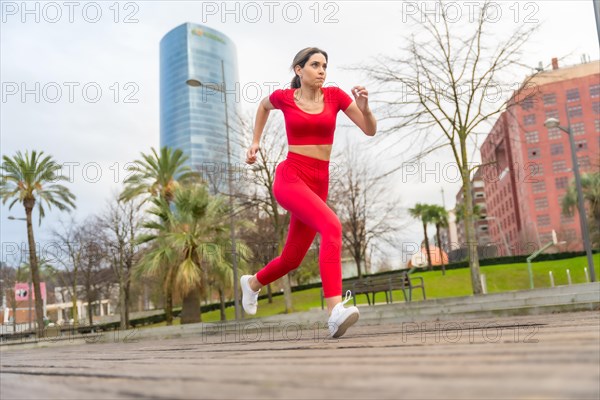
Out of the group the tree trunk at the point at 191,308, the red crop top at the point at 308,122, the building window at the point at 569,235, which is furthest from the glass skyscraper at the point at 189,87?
the red crop top at the point at 308,122

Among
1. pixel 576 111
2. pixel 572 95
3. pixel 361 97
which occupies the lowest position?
pixel 361 97

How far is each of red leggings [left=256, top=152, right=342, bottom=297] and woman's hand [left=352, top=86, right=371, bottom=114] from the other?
0.51 meters

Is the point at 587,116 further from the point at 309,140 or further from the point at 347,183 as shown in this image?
the point at 309,140

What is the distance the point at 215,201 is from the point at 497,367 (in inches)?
788

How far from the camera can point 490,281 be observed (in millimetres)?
34406

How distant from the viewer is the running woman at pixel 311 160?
370 centimetres

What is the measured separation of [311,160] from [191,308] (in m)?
18.0

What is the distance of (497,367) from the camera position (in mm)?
1355

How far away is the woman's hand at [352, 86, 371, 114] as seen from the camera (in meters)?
3.93

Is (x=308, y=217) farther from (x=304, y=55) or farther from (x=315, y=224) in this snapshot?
(x=304, y=55)

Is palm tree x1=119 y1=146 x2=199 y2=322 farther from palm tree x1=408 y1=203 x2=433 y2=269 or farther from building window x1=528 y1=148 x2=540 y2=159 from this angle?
building window x1=528 y1=148 x2=540 y2=159

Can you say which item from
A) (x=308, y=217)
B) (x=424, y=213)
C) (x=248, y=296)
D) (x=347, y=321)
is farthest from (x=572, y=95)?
(x=347, y=321)

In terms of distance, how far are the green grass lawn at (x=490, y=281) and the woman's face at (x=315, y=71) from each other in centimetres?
2721

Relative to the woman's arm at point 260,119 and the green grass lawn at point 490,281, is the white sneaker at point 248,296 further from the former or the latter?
the green grass lawn at point 490,281
